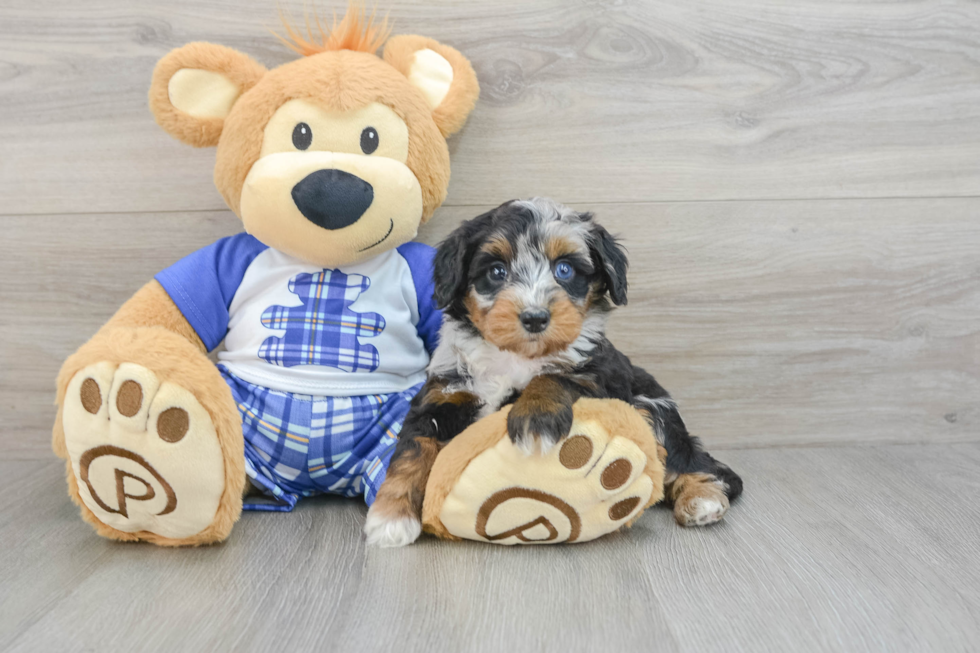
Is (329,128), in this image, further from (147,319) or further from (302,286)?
(147,319)

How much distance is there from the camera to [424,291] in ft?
6.39

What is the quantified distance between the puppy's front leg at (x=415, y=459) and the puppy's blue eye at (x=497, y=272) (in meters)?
0.29

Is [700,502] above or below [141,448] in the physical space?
below

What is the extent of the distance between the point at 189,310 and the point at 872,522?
1847 mm

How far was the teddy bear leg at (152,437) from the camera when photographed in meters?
1.44

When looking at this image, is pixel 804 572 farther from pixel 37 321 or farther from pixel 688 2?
pixel 37 321

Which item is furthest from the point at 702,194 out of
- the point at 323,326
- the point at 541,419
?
the point at 323,326

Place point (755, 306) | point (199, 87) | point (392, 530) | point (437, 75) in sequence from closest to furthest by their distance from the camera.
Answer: point (392, 530), point (199, 87), point (437, 75), point (755, 306)

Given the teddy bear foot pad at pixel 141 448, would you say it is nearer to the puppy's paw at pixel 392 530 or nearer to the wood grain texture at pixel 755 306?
the puppy's paw at pixel 392 530

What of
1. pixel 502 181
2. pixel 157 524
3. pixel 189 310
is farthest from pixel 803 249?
pixel 157 524

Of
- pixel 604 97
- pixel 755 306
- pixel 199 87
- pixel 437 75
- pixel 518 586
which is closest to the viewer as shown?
pixel 518 586

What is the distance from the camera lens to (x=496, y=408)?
5.43ft

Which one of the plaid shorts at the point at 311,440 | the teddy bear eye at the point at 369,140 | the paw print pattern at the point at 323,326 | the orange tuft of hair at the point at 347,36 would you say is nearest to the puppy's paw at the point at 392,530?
the plaid shorts at the point at 311,440

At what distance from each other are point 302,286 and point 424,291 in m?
0.33
